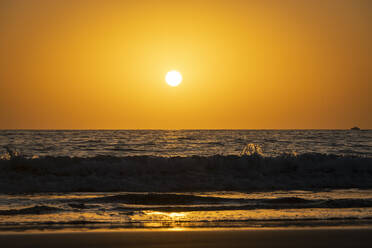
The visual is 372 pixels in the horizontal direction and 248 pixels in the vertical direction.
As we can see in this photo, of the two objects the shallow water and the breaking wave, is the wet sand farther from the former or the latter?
the breaking wave

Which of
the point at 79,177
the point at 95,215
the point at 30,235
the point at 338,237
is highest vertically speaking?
the point at 79,177

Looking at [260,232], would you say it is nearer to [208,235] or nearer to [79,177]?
[208,235]

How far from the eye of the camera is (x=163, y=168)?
2067 centimetres

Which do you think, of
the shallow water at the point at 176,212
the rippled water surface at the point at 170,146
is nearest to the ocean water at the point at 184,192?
the shallow water at the point at 176,212

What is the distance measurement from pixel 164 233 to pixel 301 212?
3884mm

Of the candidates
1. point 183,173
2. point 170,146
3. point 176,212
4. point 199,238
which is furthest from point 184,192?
point 170,146

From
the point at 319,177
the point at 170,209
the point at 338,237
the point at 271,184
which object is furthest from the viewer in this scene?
the point at 319,177

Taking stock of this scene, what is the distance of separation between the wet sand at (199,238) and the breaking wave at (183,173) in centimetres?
902

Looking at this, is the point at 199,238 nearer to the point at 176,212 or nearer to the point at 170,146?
the point at 176,212

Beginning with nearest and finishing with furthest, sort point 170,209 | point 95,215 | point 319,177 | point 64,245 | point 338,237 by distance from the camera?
point 64,245 < point 338,237 < point 95,215 < point 170,209 < point 319,177

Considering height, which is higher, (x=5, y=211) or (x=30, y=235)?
(x=5, y=211)

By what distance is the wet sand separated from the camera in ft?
23.4

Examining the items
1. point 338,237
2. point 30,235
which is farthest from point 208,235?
point 30,235

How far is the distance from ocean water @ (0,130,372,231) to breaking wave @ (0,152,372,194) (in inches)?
1.7
